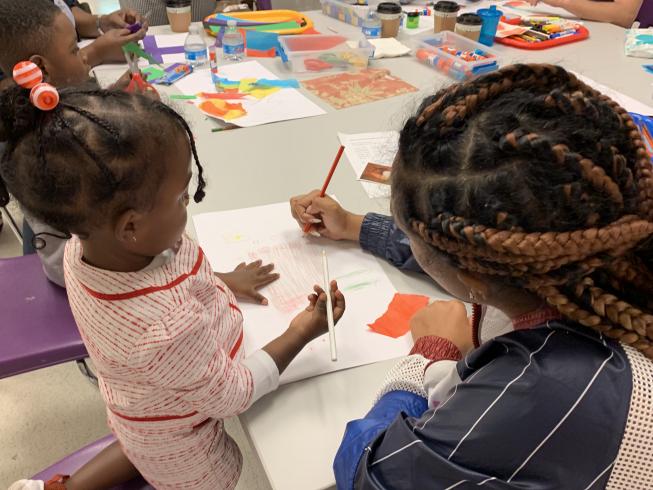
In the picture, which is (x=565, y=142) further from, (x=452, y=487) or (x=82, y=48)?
(x=82, y=48)

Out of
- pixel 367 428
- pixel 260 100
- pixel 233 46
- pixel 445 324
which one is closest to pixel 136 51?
pixel 233 46

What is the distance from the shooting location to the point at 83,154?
23.2 inches

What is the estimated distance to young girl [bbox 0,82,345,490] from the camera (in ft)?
1.98

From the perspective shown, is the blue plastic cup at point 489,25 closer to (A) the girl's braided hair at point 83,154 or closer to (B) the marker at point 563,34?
(B) the marker at point 563,34

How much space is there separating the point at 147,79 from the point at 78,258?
107 centimetres

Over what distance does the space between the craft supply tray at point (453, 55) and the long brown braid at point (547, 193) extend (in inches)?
45.8

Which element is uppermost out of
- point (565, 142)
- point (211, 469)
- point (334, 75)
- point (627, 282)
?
point (565, 142)

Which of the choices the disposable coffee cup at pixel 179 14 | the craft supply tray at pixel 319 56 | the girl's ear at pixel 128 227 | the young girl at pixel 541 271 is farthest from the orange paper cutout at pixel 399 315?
the disposable coffee cup at pixel 179 14

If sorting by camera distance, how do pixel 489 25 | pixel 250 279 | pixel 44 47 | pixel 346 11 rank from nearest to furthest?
pixel 250 279, pixel 44 47, pixel 489 25, pixel 346 11

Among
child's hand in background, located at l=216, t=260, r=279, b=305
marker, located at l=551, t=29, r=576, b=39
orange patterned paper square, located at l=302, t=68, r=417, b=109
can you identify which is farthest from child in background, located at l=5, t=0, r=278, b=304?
marker, located at l=551, t=29, r=576, b=39

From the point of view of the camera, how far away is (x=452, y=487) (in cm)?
52

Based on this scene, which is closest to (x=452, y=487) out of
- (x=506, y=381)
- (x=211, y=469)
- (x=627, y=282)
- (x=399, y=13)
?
(x=506, y=381)

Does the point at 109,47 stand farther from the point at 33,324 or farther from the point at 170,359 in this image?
the point at 170,359

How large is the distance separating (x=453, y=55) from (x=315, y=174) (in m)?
0.81
